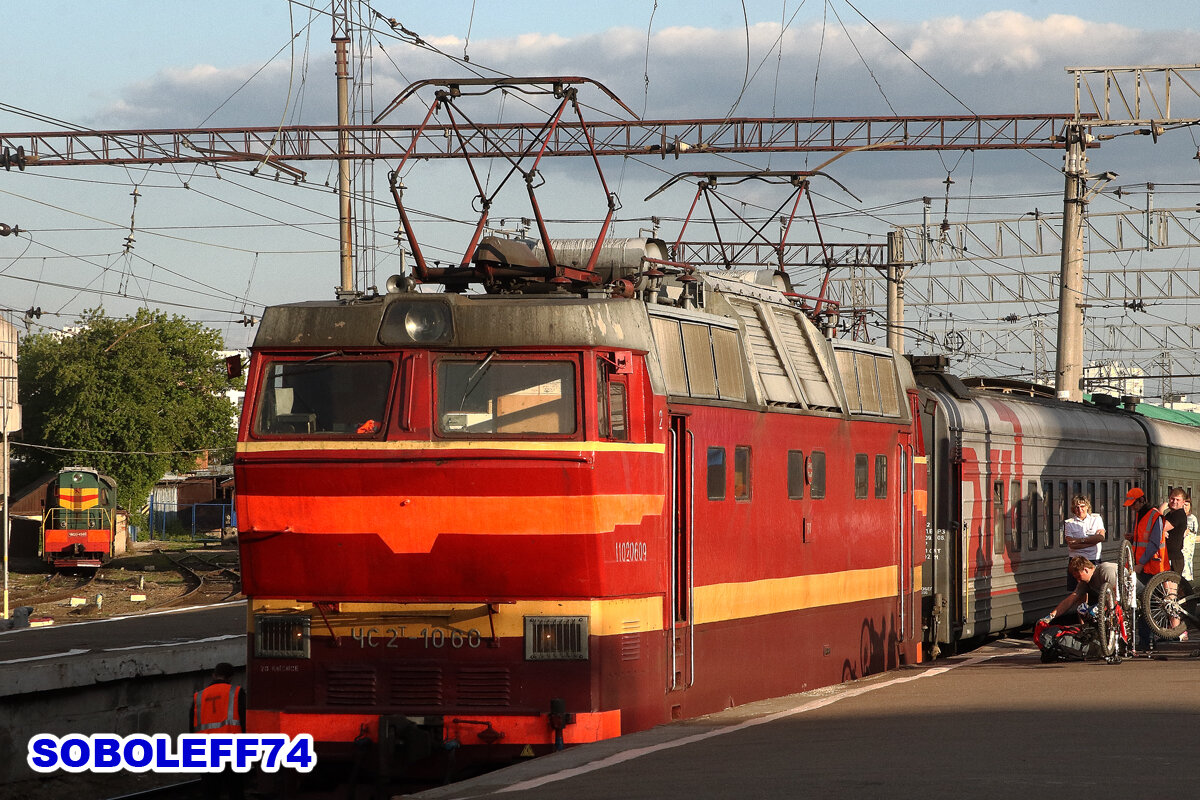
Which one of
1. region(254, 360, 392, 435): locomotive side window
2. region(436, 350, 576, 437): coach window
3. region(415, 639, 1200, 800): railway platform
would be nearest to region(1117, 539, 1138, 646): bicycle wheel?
region(415, 639, 1200, 800): railway platform

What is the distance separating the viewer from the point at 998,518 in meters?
21.6

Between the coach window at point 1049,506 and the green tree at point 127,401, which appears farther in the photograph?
the green tree at point 127,401

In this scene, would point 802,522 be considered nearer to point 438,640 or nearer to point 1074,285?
point 438,640

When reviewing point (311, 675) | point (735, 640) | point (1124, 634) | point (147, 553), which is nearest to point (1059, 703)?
point (735, 640)

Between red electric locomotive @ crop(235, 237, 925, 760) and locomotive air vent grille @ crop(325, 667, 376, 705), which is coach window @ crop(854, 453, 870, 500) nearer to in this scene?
red electric locomotive @ crop(235, 237, 925, 760)

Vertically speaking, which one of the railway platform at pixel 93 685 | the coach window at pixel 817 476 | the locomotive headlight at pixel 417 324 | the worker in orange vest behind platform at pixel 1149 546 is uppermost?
the locomotive headlight at pixel 417 324

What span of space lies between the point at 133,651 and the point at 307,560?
7.50 meters

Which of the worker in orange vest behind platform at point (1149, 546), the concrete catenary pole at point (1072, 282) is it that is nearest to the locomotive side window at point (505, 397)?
the worker in orange vest behind platform at point (1149, 546)

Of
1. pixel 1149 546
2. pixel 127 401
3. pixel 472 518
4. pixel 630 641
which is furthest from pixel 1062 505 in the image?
pixel 127 401

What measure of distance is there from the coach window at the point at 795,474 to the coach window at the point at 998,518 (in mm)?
8543

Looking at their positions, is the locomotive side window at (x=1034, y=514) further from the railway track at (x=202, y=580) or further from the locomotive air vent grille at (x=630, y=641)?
the railway track at (x=202, y=580)

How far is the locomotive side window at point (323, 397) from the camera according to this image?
10695 millimetres

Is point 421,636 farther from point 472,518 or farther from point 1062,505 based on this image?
point 1062,505

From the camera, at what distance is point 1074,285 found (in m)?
31.0
